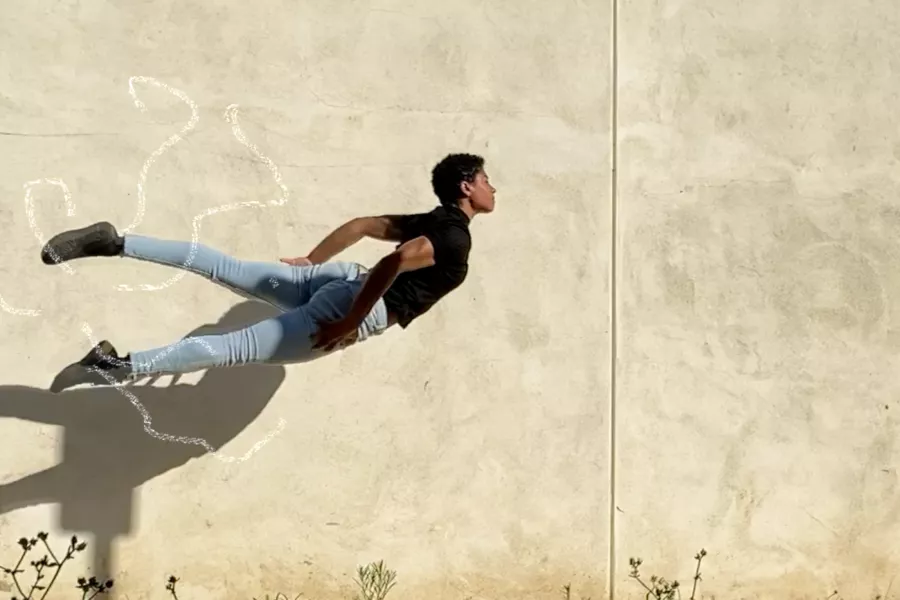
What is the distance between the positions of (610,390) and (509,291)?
Answer: 0.57m

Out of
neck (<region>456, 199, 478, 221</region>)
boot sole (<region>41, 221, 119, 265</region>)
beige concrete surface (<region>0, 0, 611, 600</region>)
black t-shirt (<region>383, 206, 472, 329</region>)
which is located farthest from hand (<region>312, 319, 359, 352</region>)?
beige concrete surface (<region>0, 0, 611, 600</region>)

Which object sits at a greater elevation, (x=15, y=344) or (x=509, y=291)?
(x=509, y=291)

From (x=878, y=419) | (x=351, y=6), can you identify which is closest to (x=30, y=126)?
(x=351, y=6)

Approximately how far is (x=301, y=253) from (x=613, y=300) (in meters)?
1.26

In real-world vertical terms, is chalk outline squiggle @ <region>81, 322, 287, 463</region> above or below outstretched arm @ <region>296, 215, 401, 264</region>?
below

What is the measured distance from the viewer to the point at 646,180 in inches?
162

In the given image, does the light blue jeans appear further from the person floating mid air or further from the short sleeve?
the short sleeve

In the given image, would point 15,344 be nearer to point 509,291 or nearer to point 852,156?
point 509,291

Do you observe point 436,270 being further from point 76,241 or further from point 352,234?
point 76,241

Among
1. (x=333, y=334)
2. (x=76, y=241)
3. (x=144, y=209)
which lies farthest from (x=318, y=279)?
(x=144, y=209)

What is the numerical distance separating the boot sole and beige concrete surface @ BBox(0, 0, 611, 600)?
2.27ft

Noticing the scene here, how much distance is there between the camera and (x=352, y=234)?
3371 millimetres

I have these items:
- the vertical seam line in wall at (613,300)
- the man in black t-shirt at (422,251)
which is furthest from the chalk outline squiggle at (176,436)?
the vertical seam line in wall at (613,300)

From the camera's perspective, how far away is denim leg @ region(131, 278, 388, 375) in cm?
297
